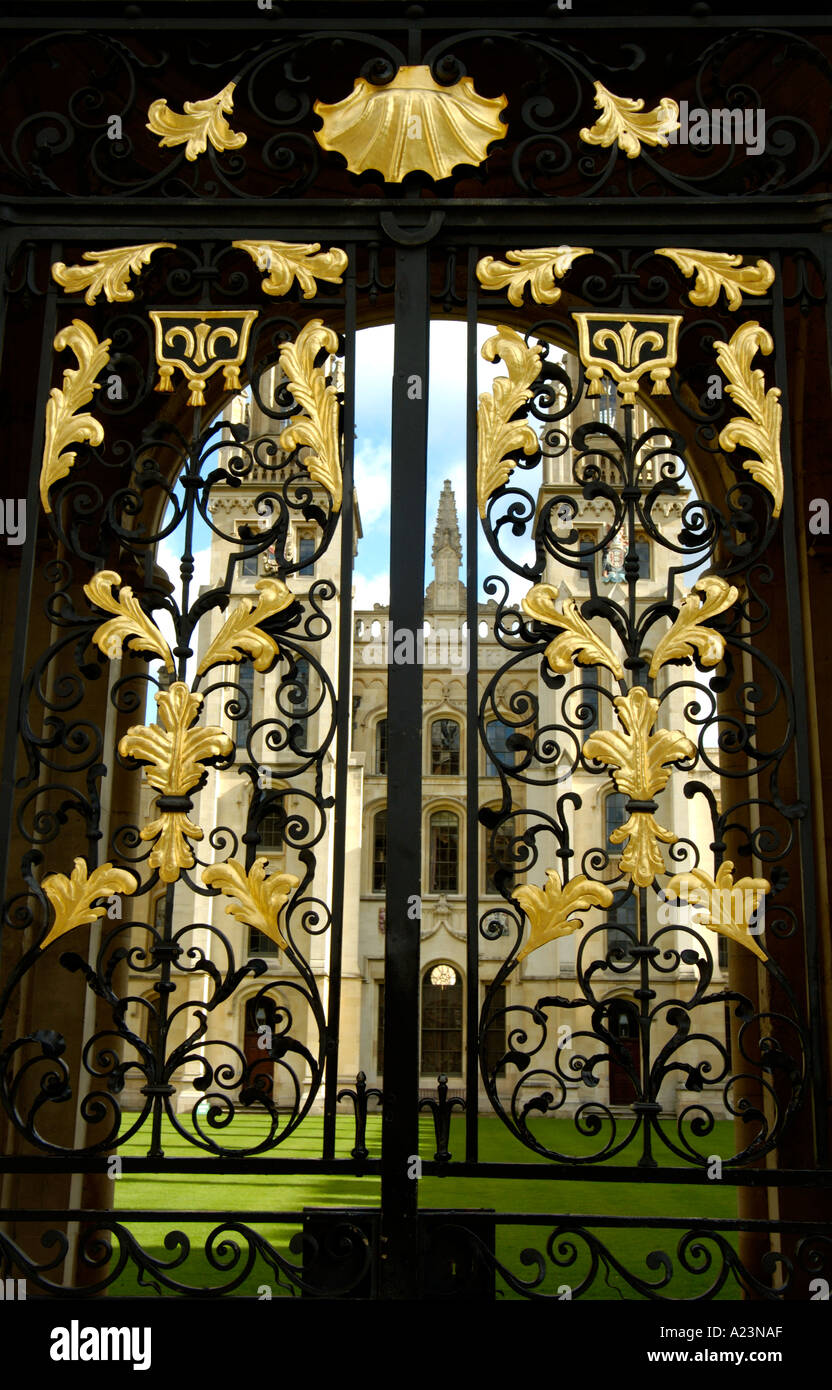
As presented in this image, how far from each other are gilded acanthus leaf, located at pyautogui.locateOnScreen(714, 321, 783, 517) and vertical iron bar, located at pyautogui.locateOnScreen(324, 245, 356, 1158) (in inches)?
45.4

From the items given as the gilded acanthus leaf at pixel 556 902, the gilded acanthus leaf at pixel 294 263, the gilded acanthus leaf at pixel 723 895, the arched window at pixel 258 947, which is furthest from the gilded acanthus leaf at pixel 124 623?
the arched window at pixel 258 947

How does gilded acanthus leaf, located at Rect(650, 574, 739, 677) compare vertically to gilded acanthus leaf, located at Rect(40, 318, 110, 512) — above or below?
below

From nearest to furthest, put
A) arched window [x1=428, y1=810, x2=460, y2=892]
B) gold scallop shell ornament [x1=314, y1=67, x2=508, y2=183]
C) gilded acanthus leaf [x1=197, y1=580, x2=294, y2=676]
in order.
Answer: gilded acanthus leaf [x1=197, y1=580, x2=294, y2=676]
gold scallop shell ornament [x1=314, y1=67, x2=508, y2=183]
arched window [x1=428, y1=810, x2=460, y2=892]

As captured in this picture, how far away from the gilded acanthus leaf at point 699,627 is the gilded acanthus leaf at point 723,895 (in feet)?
1.99

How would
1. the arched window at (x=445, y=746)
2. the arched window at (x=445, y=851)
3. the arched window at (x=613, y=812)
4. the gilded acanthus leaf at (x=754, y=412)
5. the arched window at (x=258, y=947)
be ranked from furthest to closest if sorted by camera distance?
the arched window at (x=445, y=746), the arched window at (x=445, y=851), the arched window at (x=258, y=947), the arched window at (x=613, y=812), the gilded acanthus leaf at (x=754, y=412)

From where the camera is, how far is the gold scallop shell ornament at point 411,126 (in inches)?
164

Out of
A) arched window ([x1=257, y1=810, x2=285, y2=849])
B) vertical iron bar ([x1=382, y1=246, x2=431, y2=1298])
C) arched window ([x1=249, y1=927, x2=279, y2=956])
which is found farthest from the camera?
arched window ([x1=257, y1=810, x2=285, y2=849])

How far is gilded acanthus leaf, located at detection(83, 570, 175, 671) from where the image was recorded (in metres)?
3.96

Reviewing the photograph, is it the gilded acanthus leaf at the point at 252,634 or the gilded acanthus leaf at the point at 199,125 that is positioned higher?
the gilded acanthus leaf at the point at 199,125

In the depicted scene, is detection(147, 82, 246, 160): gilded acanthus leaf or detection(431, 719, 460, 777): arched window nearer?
detection(147, 82, 246, 160): gilded acanthus leaf

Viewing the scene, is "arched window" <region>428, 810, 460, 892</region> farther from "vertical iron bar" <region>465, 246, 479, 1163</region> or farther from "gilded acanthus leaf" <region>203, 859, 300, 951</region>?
"gilded acanthus leaf" <region>203, 859, 300, 951</region>


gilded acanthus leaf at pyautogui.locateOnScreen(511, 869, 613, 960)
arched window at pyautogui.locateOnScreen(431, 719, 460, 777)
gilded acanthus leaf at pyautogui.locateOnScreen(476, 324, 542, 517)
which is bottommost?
gilded acanthus leaf at pyautogui.locateOnScreen(511, 869, 613, 960)

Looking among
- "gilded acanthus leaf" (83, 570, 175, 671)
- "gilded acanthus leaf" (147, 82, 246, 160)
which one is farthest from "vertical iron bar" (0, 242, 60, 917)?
"gilded acanthus leaf" (147, 82, 246, 160)

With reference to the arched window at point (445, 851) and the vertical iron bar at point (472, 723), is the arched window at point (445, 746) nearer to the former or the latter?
the arched window at point (445, 851)
